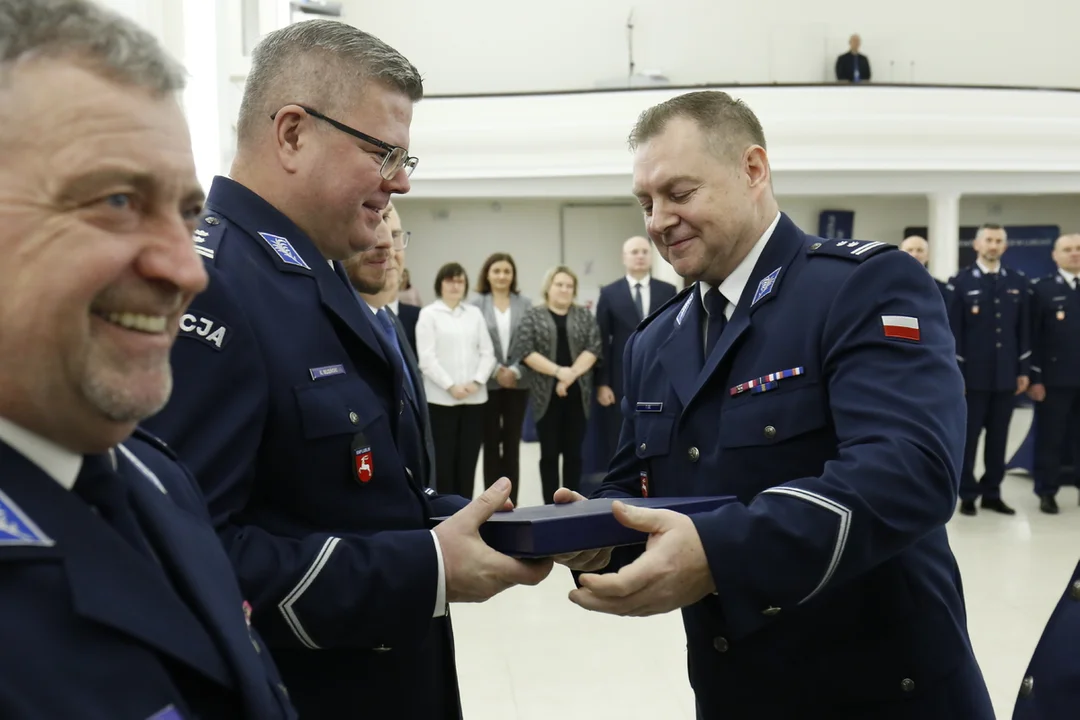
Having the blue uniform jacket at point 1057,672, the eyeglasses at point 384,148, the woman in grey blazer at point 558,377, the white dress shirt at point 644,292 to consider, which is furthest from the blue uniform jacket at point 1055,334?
the eyeglasses at point 384,148

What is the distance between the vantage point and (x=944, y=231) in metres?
13.3

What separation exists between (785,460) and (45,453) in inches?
48.4

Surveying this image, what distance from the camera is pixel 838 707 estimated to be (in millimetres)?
1678

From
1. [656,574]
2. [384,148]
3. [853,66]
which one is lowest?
[656,574]

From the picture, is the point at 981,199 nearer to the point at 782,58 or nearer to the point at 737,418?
the point at 782,58

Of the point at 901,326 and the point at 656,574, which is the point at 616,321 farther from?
the point at 656,574

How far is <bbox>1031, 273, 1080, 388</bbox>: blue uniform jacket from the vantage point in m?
6.90

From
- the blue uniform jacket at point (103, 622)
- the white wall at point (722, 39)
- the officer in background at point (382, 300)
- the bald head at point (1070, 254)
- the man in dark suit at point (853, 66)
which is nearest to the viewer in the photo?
the blue uniform jacket at point (103, 622)

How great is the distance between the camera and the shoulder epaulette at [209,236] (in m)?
1.47

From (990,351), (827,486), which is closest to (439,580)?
(827,486)

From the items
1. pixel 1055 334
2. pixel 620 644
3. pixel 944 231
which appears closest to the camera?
pixel 620 644

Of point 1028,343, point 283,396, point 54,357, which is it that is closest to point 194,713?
point 54,357

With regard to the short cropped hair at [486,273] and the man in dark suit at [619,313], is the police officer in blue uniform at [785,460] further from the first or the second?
the short cropped hair at [486,273]

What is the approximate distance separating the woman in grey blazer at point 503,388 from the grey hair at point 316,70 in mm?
5257
